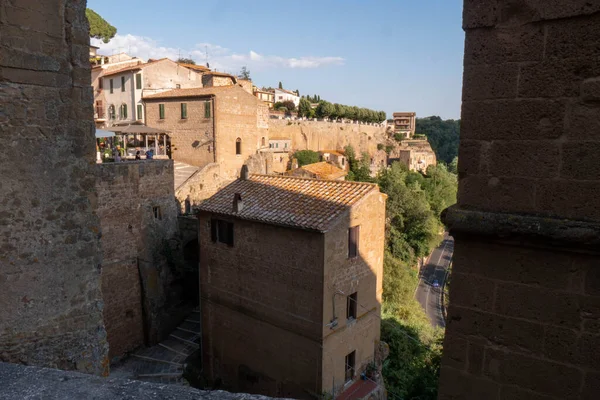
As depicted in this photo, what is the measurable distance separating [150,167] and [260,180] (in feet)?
13.5

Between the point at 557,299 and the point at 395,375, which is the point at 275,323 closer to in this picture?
the point at 395,375

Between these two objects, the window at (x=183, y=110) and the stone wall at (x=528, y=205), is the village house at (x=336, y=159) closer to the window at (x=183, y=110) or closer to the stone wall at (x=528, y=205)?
the window at (x=183, y=110)

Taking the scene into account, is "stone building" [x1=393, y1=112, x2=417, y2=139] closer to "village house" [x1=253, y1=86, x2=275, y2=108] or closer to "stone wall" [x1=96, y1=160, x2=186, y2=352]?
"village house" [x1=253, y1=86, x2=275, y2=108]

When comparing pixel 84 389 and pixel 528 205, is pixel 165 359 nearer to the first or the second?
pixel 84 389

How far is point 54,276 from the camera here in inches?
171

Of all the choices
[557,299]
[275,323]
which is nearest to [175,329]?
[275,323]

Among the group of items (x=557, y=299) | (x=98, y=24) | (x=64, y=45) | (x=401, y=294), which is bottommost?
(x=401, y=294)

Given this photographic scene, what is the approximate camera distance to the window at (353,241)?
12292mm

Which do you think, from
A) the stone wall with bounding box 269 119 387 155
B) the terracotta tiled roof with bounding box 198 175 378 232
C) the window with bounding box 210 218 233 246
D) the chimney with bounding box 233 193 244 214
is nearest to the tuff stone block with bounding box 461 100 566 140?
the terracotta tiled roof with bounding box 198 175 378 232

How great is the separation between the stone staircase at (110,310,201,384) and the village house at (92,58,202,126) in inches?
683

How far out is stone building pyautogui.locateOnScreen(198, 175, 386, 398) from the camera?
38.3ft

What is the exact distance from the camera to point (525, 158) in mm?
2641

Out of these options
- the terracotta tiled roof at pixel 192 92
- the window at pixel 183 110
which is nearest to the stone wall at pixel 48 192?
the terracotta tiled roof at pixel 192 92

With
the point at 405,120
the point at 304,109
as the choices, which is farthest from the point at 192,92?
the point at 405,120
